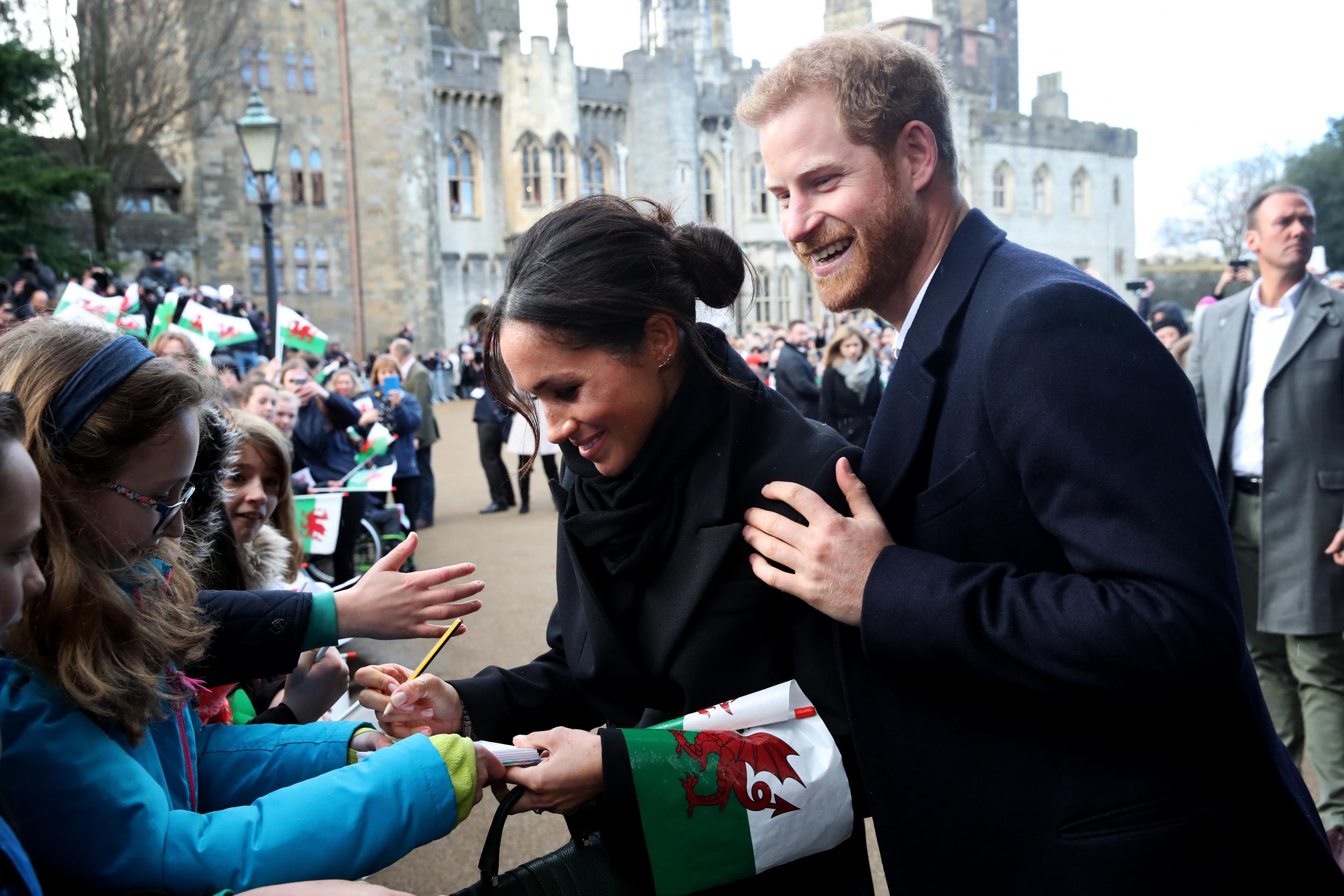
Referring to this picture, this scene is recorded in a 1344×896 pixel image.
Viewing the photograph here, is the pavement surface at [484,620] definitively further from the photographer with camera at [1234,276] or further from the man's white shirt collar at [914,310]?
the photographer with camera at [1234,276]

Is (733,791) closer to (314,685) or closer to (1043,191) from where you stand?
(314,685)

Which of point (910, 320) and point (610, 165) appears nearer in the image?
point (910, 320)

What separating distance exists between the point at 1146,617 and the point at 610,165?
39684mm

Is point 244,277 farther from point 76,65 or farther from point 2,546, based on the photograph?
point 2,546

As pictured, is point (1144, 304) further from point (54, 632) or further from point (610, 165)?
point (54, 632)

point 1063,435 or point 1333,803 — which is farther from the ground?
point 1063,435

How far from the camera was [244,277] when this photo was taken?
3045 centimetres

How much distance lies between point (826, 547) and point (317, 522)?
18.5 feet

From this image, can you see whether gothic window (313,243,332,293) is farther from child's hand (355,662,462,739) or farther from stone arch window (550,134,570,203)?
child's hand (355,662,462,739)

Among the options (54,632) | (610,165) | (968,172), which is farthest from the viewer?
(968,172)

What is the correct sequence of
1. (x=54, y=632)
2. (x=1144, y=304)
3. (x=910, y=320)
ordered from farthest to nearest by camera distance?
(x=1144, y=304) → (x=910, y=320) → (x=54, y=632)

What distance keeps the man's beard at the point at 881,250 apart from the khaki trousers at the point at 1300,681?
8.84 ft

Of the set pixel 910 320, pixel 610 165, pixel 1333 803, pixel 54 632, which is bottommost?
pixel 1333 803

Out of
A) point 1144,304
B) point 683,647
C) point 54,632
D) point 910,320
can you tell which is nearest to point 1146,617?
point 910,320
